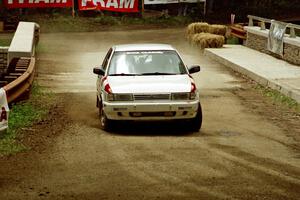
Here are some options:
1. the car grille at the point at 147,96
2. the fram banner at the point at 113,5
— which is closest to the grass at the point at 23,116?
the car grille at the point at 147,96

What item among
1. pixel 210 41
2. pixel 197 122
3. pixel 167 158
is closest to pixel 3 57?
pixel 197 122

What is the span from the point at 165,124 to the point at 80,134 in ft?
6.74

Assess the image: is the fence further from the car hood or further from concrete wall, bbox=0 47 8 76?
the car hood

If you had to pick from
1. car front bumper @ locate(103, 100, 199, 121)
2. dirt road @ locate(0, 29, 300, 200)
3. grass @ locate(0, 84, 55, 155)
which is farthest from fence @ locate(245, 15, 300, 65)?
car front bumper @ locate(103, 100, 199, 121)

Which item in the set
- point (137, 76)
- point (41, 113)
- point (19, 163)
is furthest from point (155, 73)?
point (19, 163)

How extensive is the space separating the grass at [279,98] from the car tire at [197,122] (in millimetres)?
3738

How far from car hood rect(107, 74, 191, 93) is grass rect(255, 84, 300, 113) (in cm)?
413

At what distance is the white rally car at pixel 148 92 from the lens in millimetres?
12602

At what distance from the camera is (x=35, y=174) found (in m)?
9.67

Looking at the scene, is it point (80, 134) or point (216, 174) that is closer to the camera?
point (216, 174)

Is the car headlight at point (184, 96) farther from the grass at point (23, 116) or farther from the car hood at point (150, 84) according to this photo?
the grass at point (23, 116)

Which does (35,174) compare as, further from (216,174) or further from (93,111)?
(93,111)

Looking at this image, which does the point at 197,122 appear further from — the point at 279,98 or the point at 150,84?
the point at 279,98

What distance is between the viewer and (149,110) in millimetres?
12586
